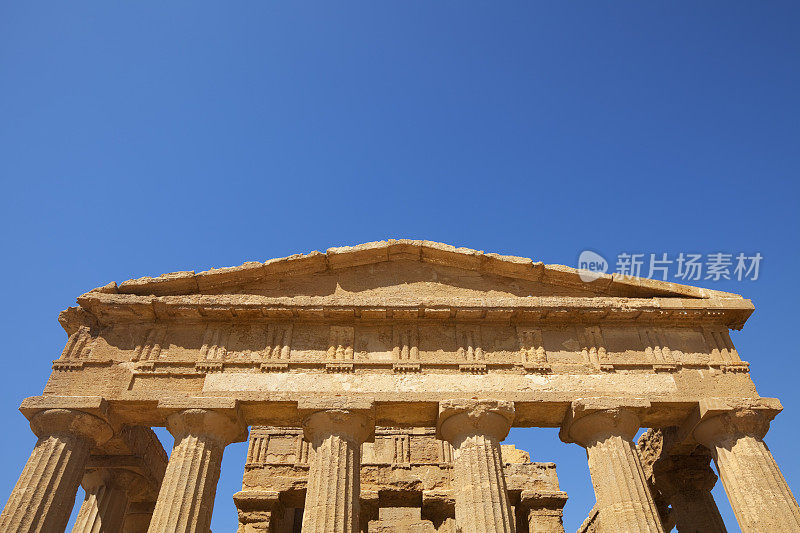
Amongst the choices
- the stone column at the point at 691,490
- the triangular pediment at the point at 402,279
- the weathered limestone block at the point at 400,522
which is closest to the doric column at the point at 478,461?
the triangular pediment at the point at 402,279

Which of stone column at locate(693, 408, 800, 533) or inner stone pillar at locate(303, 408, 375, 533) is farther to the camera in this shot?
stone column at locate(693, 408, 800, 533)

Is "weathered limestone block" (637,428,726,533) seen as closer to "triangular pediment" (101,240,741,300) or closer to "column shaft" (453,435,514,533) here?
"triangular pediment" (101,240,741,300)

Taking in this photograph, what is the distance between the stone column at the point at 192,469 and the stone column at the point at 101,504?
400 cm

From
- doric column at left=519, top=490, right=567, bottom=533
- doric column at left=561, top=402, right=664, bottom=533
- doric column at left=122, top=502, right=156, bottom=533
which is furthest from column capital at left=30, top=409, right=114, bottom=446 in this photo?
doric column at left=519, top=490, right=567, bottom=533

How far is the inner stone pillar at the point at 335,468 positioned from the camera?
1054cm

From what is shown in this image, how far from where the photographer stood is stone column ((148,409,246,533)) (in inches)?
415

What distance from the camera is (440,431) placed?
40.1 ft

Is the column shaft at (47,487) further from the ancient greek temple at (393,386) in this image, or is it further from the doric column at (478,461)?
the doric column at (478,461)

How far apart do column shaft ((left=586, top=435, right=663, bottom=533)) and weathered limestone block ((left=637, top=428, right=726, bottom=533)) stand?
2937 millimetres

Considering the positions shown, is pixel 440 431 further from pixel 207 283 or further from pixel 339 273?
pixel 207 283

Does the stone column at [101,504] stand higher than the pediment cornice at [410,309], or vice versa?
the pediment cornice at [410,309]

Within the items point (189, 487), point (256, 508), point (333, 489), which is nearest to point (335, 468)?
point (333, 489)

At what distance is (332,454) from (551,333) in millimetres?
5439

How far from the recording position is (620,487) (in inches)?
434
